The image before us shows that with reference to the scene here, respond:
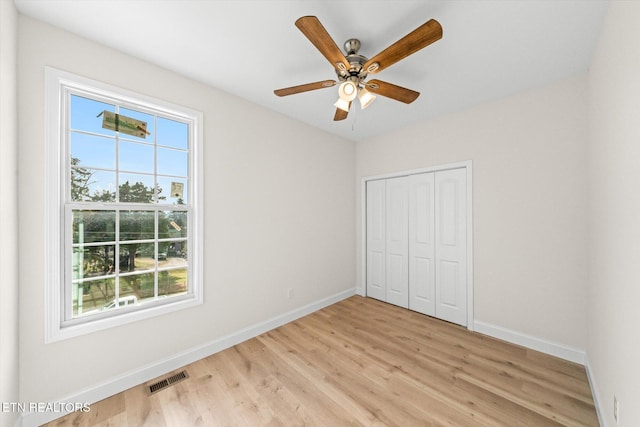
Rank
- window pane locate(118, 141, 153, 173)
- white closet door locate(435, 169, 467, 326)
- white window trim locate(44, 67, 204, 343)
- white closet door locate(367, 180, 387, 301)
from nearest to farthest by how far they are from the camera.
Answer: white window trim locate(44, 67, 204, 343) → window pane locate(118, 141, 153, 173) → white closet door locate(435, 169, 467, 326) → white closet door locate(367, 180, 387, 301)

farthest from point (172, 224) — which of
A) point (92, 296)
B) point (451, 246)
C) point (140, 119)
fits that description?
point (451, 246)

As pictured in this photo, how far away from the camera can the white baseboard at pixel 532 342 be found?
85.9 inches

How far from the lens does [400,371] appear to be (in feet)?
6.79

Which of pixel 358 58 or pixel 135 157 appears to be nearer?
pixel 358 58

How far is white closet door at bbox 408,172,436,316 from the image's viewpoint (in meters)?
3.18

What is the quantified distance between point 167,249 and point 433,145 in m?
3.30

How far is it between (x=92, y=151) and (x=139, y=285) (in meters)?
1.14

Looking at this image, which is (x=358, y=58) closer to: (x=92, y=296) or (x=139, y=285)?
(x=139, y=285)

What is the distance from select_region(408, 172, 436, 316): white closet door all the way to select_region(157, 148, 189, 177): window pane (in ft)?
9.36

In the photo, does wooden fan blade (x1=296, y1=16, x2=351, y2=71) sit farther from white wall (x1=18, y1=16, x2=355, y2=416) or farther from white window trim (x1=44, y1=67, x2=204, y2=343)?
white window trim (x1=44, y1=67, x2=204, y2=343)

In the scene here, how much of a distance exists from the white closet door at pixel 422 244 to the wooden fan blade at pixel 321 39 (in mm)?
2174

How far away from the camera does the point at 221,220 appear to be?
2.45 m

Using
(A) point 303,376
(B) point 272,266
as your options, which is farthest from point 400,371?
(B) point 272,266

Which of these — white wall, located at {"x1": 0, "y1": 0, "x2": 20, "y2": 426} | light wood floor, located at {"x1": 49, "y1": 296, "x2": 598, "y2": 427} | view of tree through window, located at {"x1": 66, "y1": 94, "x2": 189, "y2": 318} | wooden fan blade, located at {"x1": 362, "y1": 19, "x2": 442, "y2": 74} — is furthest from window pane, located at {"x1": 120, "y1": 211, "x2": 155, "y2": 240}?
wooden fan blade, located at {"x1": 362, "y1": 19, "x2": 442, "y2": 74}
